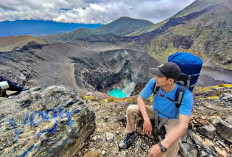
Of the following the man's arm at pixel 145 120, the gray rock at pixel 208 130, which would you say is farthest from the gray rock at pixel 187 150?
the man's arm at pixel 145 120

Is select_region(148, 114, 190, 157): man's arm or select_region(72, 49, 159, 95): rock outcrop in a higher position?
select_region(148, 114, 190, 157): man's arm

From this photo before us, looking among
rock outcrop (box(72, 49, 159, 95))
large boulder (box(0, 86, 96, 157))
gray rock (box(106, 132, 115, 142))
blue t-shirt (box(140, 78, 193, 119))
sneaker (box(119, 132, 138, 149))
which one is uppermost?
blue t-shirt (box(140, 78, 193, 119))

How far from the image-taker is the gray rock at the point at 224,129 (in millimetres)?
4614

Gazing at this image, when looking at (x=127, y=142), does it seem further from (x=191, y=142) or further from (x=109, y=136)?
(x=191, y=142)

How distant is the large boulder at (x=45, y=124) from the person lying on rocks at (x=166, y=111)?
170cm

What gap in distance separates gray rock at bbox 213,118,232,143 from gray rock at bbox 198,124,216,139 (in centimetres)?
19

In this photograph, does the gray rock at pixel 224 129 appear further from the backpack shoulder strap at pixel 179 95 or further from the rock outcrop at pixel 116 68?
the rock outcrop at pixel 116 68

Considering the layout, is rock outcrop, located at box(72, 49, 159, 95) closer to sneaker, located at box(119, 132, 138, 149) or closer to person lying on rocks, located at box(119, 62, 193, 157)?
sneaker, located at box(119, 132, 138, 149)

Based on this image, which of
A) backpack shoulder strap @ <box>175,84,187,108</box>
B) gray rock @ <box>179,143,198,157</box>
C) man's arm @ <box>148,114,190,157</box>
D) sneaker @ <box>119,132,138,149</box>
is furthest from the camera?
sneaker @ <box>119,132,138,149</box>

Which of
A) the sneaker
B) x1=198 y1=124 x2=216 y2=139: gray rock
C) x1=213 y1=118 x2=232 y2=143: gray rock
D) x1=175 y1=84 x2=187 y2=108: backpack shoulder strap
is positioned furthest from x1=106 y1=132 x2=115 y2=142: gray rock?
x1=213 y1=118 x2=232 y2=143: gray rock

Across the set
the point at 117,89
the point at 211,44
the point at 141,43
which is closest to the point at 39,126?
the point at 117,89

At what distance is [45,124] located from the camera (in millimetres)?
3949

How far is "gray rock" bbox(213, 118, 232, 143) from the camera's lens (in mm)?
4614

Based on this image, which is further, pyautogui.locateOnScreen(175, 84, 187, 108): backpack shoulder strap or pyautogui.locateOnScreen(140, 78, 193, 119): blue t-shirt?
pyautogui.locateOnScreen(175, 84, 187, 108): backpack shoulder strap
